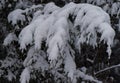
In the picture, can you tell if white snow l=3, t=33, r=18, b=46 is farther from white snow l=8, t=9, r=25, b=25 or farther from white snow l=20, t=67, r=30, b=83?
white snow l=20, t=67, r=30, b=83

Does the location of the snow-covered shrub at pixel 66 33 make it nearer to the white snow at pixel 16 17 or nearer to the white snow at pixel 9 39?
the white snow at pixel 16 17

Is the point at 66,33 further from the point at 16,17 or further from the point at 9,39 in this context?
the point at 9,39

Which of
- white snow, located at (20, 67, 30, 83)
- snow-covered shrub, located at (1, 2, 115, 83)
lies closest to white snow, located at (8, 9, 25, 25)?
snow-covered shrub, located at (1, 2, 115, 83)

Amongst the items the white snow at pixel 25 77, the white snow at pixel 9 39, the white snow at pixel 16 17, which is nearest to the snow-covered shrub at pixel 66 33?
the white snow at pixel 25 77

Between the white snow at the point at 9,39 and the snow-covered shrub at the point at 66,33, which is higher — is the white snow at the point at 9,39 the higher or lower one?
the lower one

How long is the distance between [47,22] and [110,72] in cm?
170

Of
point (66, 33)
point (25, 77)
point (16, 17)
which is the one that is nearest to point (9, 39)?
point (16, 17)

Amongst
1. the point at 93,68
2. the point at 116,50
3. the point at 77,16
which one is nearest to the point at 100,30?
the point at 77,16

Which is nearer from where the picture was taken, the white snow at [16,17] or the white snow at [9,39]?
the white snow at [16,17]

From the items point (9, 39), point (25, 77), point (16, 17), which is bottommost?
point (25, 77)

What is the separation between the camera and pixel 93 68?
3037 mm

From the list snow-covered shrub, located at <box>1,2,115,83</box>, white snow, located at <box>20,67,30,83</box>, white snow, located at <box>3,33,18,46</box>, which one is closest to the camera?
snow-covered shrub, located at <box>1,2,115,83</box>

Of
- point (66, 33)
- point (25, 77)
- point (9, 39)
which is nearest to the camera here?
point (66, 33)

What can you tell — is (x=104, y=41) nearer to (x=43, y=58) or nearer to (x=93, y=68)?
(x=43, y=58)
